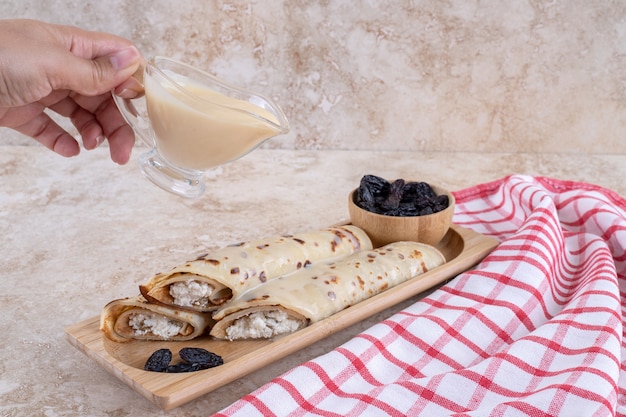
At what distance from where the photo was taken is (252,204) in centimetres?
209

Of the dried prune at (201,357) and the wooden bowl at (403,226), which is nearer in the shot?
the dried prune at (201,357)

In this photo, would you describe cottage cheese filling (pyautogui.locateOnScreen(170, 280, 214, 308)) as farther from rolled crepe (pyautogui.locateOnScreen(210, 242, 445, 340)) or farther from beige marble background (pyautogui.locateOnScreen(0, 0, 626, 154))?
beige marble background (pyautogui.locateOnScreen(0, 0, 626, 154))

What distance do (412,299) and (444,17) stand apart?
4.16 ft

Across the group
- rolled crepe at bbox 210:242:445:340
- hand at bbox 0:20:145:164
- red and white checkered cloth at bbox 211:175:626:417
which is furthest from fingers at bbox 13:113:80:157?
red and white checkered cloth at bbox 211:175:626:417

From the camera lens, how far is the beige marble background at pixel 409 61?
2.42 meters

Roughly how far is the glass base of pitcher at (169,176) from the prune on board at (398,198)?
0.47 metres

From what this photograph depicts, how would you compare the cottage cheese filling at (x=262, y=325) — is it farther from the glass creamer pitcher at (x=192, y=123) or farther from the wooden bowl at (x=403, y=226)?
the wooden bowl at (x=403, y=226)

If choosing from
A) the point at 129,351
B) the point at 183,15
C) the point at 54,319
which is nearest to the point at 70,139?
the point at 54,319

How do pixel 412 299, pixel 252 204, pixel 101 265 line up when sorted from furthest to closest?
pixel 252 204, pixel 101 265, pixel 412 299

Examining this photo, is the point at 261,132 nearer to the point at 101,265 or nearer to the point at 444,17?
the point at 101,265

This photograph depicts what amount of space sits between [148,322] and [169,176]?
0.28m

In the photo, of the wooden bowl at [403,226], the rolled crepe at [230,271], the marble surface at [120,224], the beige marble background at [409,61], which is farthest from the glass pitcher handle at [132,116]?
the beige marble background at [409,61]

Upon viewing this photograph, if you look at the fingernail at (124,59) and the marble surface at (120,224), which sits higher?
the fingernail at (124,59)

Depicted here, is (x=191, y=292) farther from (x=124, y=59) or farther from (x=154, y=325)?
(x=124, y=59)
